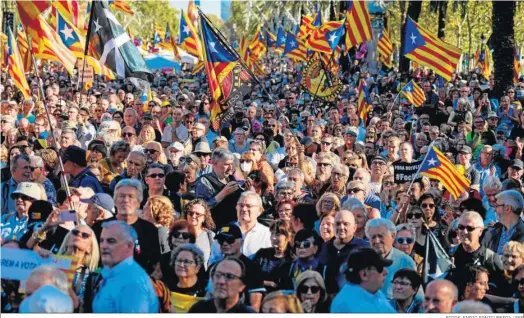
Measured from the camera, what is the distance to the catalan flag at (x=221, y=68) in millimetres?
12414

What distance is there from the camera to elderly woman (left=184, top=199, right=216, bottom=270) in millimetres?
7684

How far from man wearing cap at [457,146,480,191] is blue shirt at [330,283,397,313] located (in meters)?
5.18

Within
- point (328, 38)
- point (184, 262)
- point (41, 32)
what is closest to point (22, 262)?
point (184, 262)

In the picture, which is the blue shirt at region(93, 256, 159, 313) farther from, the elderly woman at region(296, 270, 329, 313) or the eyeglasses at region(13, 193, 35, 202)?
the eyeglasses at region(13, 193, 35, 202)

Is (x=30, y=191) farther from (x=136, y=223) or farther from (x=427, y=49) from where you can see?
(x=427, y=49)

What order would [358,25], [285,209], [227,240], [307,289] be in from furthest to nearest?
[358,25] → [285,209] → [227,240] → [307,289]

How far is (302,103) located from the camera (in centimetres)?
2322

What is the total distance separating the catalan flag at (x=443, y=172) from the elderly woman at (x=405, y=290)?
3407 mm

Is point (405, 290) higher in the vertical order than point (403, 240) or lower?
lower

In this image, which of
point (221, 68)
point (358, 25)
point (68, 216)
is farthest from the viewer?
point (358, 25)

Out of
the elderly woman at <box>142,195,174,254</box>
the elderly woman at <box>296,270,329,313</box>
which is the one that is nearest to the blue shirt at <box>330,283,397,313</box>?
the elderly woman at <box>296,270,329,313</box>

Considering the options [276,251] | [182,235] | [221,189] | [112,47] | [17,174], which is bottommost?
[276,251]

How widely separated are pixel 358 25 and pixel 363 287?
13.4 m

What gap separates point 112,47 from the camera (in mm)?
12547
